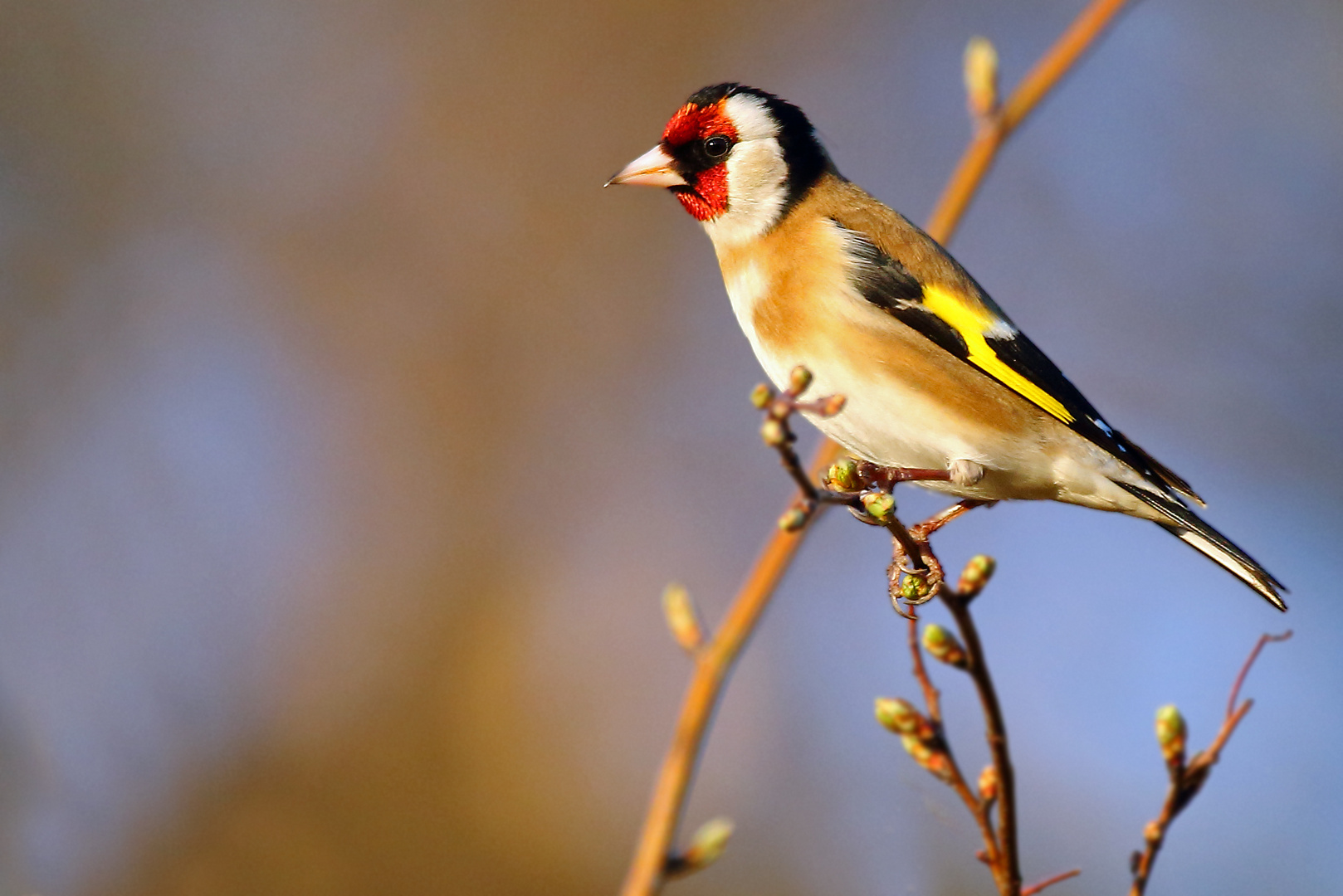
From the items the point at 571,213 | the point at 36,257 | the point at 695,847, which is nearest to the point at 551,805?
the point at 571,213

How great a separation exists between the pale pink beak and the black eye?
0.11 metres

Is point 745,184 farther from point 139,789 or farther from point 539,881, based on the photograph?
point 139,789

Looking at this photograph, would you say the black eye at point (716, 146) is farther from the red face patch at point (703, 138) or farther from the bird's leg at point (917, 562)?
the bird's leg at point (917, 562)

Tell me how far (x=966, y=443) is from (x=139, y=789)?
4686mm

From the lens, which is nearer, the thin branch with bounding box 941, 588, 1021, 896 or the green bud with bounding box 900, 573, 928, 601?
the thin branch with bounding box 941, 588, 1021, 896

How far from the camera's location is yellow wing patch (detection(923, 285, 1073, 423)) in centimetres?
288

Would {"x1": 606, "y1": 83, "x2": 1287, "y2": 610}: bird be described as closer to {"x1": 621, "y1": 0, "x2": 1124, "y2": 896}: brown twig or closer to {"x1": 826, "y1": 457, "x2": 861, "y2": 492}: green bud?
{"x1": 621, "y1": 0, "x2": 1124, "y2": 896}: brown twig

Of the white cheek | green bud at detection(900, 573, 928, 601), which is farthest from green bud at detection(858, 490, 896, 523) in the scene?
the white cheek

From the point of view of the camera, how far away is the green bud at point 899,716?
190 cm

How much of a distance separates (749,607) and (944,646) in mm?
384

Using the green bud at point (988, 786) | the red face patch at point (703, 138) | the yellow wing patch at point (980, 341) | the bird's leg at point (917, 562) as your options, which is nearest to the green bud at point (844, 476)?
the bird's leg at point (917, 562)

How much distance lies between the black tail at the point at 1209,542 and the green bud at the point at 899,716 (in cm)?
114

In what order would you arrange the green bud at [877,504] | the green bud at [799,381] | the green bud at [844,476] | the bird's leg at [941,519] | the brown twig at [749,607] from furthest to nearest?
1. the bird's leg at [941,519]
2. the green bud at [844,476]
3. the green bud at [877,504]
4. the green bud at [799,381]
5. the brown twig at [749,607]

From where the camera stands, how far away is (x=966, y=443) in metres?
2.81
